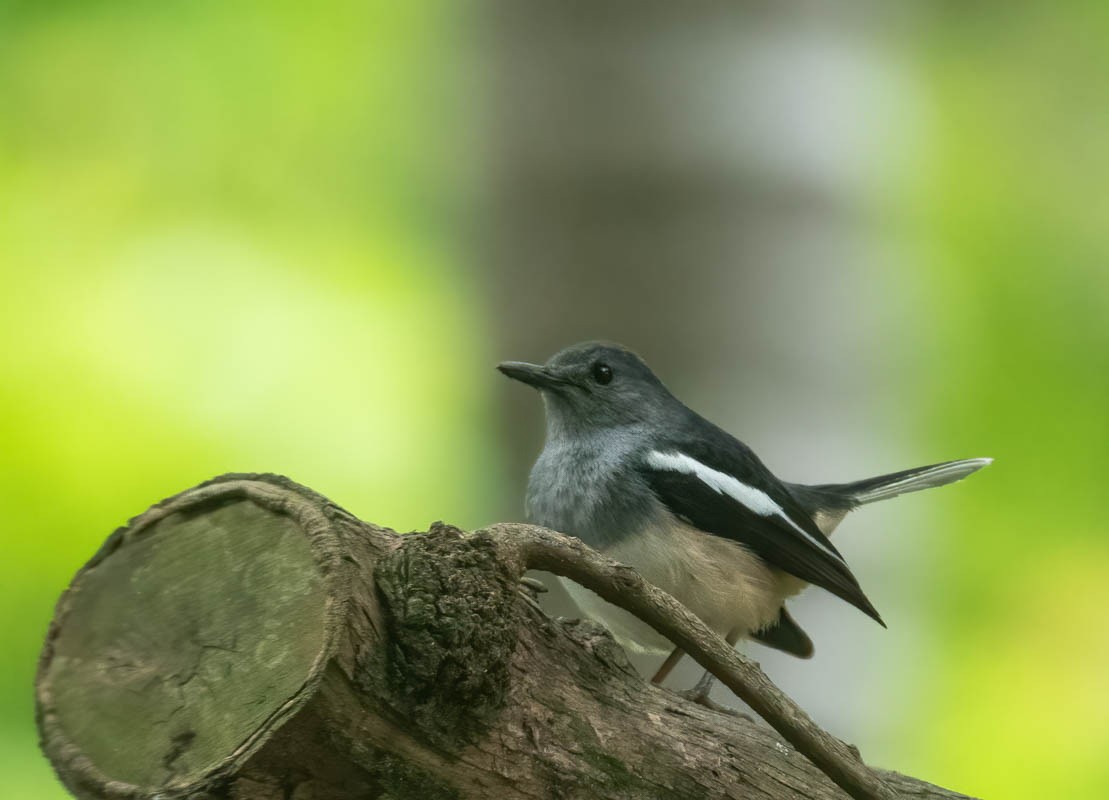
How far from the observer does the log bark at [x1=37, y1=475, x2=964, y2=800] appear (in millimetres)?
1854

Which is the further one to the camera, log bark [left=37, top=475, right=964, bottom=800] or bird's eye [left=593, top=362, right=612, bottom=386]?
bird's eye [left=593, top=362, right=612, bottom=386]

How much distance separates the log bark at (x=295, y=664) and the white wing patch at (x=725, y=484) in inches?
66.3

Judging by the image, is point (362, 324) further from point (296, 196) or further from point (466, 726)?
point (466, 726)

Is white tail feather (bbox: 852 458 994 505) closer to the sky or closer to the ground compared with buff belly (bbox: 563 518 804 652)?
closer to the sky

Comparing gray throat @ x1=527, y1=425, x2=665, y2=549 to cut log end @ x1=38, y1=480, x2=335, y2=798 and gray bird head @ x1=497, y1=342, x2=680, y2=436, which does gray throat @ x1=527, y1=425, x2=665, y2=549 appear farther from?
cut log end @ x1=38, y1=480, x2=335, y2=798

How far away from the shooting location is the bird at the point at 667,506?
3725mm

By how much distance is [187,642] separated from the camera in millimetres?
1935

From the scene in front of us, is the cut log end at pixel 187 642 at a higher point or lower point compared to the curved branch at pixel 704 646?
lower

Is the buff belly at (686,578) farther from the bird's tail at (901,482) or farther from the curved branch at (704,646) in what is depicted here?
the curved branch at (704,646)

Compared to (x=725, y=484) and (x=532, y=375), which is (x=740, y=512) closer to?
(x=725, y=484)

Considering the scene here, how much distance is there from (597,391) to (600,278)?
0.51m

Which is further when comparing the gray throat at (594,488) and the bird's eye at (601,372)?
the bird's eye at (601,372)

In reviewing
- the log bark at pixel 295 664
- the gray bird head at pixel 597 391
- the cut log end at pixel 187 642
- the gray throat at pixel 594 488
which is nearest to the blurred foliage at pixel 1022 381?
the gray bird head at pixel 597 391

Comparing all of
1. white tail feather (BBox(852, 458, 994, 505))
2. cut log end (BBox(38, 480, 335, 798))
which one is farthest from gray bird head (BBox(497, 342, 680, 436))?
cut log end (BBox(38, 480, 335, 798))
